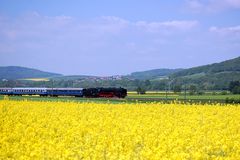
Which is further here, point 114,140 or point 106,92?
point 106,92

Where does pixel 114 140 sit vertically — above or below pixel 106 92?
below

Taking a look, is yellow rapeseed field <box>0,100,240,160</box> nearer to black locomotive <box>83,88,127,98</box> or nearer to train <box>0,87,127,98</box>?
black locomotive <box>83,88,127,98</box>

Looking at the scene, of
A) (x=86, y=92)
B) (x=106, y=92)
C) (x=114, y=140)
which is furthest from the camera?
(x=86, y=92)

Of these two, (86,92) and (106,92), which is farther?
(86,92)

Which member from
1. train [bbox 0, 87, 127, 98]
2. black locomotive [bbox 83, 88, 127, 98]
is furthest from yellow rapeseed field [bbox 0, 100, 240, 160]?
train [bbox 0, 87, 127, 98]

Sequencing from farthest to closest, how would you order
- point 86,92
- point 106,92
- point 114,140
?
point 86,92 < point 106,92 < point 114,140

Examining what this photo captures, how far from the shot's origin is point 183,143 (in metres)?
16.2

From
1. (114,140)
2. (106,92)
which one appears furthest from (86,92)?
(114,140)

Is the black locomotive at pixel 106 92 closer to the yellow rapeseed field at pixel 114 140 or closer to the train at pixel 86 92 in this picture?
the train at pixel 86 92

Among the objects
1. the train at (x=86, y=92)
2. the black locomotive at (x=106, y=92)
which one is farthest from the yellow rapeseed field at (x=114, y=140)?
the train at (x=86, y=92)

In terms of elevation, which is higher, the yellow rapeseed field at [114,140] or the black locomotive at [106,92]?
the black locomotive at [106,92]

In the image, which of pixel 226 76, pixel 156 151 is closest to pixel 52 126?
pixel 156 151

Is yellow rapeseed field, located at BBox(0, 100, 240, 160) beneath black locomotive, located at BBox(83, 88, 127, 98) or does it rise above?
beneath

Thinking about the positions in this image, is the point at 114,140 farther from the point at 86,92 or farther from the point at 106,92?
the point at 86,92
